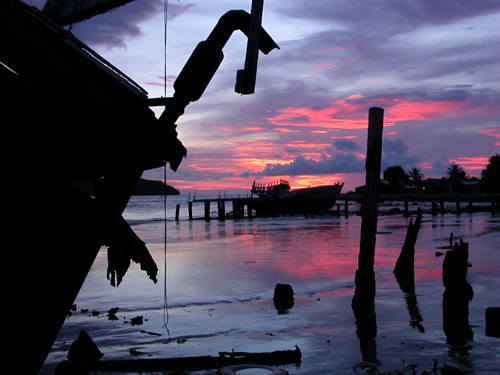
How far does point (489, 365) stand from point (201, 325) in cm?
438

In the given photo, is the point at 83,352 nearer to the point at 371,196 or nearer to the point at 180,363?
the point at 180,363

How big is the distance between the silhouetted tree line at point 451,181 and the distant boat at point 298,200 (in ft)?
106

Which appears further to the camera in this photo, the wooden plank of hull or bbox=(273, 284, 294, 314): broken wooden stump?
the wooden plank of hull

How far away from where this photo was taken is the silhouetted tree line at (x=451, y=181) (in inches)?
3046

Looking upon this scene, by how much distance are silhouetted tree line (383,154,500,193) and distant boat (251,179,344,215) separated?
106 feet

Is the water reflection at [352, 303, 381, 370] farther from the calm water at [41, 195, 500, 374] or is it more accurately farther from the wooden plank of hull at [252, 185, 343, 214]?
the wooden plank of hull at [252, 185, 343, 214]

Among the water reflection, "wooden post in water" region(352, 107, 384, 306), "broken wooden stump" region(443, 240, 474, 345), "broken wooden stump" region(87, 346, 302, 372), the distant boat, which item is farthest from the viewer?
the distant boat

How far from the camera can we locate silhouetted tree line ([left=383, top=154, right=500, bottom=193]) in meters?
77.4

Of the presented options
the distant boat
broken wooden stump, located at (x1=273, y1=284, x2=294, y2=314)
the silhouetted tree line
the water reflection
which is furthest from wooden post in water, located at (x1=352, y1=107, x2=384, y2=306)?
the silhouetted tree line

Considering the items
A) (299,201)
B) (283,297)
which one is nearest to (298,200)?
(299,201)

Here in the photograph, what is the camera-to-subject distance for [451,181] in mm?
107938

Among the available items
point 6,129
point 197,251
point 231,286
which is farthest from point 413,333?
point 197,251

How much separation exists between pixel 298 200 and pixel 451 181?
65373 mm

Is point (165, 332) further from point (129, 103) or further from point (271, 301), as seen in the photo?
point (129, 103)
